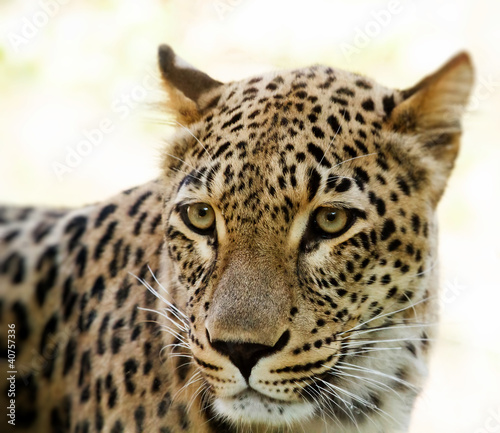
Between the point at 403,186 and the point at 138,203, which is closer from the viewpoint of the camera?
the point at 403,186

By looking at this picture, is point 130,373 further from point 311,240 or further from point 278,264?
point 311,240

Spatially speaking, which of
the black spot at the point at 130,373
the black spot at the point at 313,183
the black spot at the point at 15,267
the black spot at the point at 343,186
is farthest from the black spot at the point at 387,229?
the black spot at the point at 15,267

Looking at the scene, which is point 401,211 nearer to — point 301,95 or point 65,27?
point 301,95

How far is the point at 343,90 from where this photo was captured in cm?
453

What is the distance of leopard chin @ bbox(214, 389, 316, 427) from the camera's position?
3973 mm

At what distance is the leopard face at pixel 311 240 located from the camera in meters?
3.92

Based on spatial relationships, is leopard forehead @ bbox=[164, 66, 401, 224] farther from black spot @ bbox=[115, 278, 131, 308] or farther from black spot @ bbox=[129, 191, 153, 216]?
Result: black spot @ bbox=[115, 278, 131, 308]

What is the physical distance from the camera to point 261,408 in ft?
13.1

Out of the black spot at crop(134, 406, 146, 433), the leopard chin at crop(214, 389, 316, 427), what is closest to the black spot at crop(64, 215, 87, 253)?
the black spot at crop(134, 406, 146, 433)

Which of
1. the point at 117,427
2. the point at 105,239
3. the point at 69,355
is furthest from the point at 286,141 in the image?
the point at 69,355

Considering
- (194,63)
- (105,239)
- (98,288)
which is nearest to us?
(98,288)

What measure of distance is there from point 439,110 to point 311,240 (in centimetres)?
108

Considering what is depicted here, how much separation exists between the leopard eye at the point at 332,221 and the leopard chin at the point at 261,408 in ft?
2.96

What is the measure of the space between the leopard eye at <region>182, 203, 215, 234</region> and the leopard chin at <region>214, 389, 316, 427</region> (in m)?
0.94
